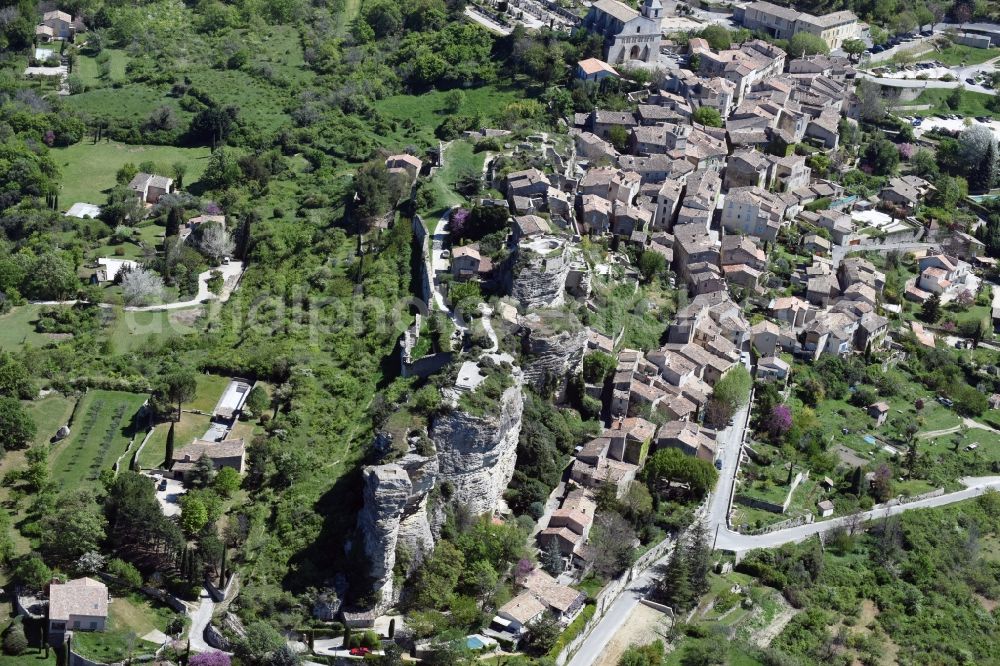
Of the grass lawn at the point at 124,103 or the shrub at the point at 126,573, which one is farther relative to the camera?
the grass lawn at the point at 124,103

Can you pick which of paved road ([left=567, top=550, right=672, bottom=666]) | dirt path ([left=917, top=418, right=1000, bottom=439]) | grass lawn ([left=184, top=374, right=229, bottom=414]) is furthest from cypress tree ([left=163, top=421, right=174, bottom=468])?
dirt path ([left=917, top=418, right=1000, bottom=439])

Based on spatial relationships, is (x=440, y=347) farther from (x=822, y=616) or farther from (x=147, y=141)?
(x=147, y=141)

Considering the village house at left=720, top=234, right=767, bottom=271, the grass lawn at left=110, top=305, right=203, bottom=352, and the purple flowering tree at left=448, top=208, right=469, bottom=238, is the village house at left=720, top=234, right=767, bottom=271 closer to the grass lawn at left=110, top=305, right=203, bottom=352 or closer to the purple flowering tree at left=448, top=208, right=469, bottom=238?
the purple flowering tree at left=448, top=208, right=469, bottom=238

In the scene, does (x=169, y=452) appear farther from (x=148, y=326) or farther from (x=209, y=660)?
(x=148, y=326)

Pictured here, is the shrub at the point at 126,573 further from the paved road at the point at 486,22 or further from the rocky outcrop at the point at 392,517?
the paved road at the point at 486,22

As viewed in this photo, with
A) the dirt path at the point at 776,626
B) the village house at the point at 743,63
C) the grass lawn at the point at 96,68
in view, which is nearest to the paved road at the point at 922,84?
the village house at the point at 743,63

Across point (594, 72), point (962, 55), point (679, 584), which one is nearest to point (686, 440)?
point (679, 584)
